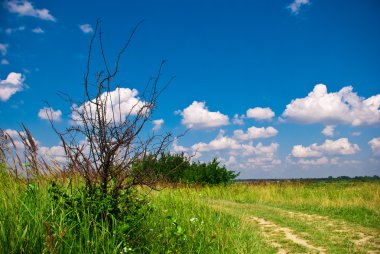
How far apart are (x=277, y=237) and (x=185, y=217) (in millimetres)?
2427

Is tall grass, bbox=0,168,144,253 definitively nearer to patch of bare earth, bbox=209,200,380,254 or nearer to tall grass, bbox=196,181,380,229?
patch of bare earth, bbox=209,200,380,254

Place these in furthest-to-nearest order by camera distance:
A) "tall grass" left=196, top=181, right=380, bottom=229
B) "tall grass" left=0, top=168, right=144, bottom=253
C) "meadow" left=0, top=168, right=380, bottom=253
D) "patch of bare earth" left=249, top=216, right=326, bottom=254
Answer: "tall grass" left=196, top=181, right=380, bottom=229
"patch of bare earth" left=249, top=216, right=326, bottom=254
"meadow" left=0, top=168, right=380, bottom=253
"tall grass" left=0, top=168, right=144, bottom=253

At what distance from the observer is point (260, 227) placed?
1012 cm

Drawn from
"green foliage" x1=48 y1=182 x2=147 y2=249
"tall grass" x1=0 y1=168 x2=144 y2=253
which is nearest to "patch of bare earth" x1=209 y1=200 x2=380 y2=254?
"green foliage" x1=48 y1=182 x2=147 y2=249

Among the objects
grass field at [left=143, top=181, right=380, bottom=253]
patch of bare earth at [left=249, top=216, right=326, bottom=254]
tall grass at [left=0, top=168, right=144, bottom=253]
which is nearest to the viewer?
tall grass at [left=0, top=168, right=144, bottom=253]

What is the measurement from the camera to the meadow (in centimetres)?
412

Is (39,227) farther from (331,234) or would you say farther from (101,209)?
(331,234)

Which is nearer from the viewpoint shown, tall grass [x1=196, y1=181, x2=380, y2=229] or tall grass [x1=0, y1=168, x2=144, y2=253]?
tall grass [x1=0, y1=168, x2=144, y2=253]

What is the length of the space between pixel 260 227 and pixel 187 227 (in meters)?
3.36

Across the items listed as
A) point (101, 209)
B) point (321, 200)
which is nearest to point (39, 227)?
point (101, 209)

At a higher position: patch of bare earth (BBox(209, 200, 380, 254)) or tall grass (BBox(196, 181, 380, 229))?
tall grass (BBox(196, 181, 380, 229))

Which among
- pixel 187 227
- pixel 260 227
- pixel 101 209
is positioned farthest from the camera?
pixel 260 227

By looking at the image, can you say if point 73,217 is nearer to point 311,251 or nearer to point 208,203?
point 311,251

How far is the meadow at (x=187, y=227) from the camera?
13.5ft
